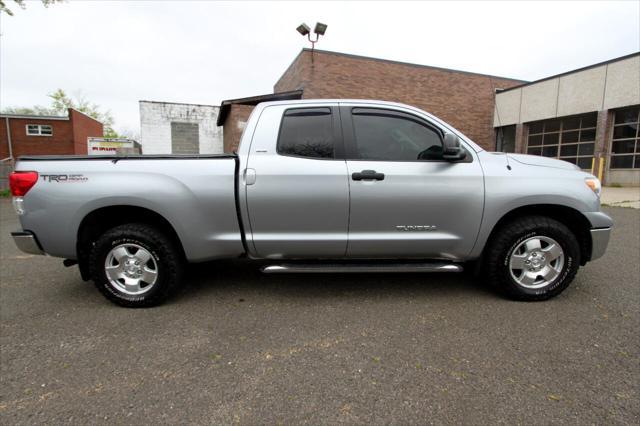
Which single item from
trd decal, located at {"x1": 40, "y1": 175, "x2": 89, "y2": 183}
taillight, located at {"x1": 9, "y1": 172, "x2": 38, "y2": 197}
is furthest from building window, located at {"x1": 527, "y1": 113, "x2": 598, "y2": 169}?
taillight, located at {"x1": 9, "y1": 172, "x2": 38, "y2": 197}

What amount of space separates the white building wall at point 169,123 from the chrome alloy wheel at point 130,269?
19.7 m

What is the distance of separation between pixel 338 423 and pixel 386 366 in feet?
1.97

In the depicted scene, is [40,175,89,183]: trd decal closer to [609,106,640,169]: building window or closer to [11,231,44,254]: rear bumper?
[11,231,44,254]: rear bumper

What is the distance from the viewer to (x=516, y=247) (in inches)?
126

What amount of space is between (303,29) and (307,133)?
12795 millimetres

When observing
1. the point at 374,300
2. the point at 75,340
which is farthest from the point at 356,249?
the point at 75,340

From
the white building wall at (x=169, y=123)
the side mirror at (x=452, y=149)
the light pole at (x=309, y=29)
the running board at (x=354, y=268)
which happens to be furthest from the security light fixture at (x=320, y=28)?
the running board at (x=354, y=268)

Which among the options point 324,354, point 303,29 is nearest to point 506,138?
point 303,29

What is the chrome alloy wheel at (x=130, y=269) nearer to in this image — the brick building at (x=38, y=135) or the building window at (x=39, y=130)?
the brick building at (x=38, y=135)

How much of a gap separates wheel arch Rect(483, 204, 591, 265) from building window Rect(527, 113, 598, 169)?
56.0 feet

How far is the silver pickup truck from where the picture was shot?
305 centimetres

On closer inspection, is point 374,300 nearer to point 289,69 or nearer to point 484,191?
point 484,191

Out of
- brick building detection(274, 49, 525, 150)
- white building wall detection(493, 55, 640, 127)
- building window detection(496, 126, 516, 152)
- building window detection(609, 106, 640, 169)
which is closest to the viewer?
white building wall detection(493, 55, 640, 127)

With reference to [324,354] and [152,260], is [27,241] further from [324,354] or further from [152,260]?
[324,354]
